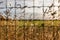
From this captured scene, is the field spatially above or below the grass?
below

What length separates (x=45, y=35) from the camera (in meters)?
1.56

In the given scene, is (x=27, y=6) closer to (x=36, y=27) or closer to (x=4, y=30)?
(x=36, y=27)

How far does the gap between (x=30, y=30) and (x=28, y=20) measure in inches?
4.0

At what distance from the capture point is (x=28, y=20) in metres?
1.58

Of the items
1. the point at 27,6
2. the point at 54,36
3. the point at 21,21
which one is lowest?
the point at 54,36

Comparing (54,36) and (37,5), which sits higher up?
(37,5)

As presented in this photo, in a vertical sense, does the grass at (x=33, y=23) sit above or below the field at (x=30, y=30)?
above

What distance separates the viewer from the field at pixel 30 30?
1.55 meters

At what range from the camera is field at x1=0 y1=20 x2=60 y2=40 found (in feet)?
5.08

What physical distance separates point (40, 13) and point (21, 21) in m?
0.21

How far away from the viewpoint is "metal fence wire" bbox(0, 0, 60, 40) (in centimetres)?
155

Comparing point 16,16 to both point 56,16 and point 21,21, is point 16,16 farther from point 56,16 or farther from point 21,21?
point 56,16

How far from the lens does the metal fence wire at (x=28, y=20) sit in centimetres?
155

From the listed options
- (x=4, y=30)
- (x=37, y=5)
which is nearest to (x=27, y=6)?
(x=37, y=5)
